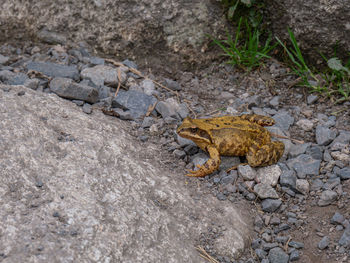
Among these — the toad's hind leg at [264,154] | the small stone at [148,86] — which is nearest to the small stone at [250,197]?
the toad's hind leg at [264,154]

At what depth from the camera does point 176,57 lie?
648 centimetres

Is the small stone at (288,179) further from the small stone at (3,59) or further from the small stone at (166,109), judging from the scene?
the small stone at (3,59)

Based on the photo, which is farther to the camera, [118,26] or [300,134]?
Result: [118,26]

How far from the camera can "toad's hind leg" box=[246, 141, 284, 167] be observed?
4.85 m

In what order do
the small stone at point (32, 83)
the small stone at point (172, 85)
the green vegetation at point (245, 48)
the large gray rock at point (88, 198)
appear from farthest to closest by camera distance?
the green vegetation at point (245, 48), the small stone at point (172, 85), the small stone at point (32, 83), the large gray rock at point (88, 198)

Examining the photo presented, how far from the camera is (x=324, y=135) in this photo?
5.34 metres

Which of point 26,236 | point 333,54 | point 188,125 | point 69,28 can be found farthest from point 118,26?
point 26,236

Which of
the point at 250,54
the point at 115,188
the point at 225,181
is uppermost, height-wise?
the point at 250,54

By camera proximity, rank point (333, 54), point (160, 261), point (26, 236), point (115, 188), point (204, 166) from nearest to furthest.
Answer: point (26, 236)
point (160, 261)
point (115, 188)
point (204, 166)
point (333, 54)

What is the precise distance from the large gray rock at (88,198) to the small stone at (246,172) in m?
0.51

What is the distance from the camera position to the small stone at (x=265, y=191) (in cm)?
462

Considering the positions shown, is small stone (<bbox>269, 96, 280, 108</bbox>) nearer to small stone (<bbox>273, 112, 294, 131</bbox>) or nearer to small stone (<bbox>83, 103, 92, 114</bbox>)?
small stone (<bbox>273, 112, 294, 131</bbox>)

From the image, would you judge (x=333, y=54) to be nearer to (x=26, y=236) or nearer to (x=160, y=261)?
(x=160, y=261)

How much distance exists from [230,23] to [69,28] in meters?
2.58
